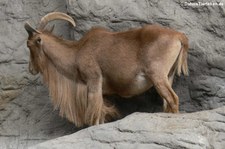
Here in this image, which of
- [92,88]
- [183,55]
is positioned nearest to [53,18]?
Answer: [92,88]

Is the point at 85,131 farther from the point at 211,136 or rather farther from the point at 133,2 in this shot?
the point at 133,2


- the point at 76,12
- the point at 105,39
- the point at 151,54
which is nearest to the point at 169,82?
the point at 151,54

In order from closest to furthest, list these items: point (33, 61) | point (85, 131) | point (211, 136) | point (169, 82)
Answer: point (211, 136)
point (85, 131)
point (169, 82)
point (33, 61)

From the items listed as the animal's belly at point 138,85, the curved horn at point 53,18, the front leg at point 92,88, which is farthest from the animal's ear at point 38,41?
the animal's belly at point 138,85

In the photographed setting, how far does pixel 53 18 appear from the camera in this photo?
23.1ft

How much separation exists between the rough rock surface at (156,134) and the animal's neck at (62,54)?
1.06 meters

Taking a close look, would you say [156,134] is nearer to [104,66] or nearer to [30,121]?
[104,66]

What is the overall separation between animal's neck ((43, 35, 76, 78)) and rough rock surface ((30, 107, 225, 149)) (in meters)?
1.06

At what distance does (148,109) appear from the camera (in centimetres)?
716

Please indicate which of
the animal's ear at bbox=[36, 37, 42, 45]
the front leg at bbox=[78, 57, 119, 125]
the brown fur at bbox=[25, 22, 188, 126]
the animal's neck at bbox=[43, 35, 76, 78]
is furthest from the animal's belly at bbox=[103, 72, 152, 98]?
the animal's ear at bbox=[36, 37, 42, 45]

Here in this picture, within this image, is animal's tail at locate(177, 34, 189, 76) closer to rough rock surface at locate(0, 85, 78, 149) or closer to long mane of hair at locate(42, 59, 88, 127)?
long mane of hair at locate(42, 59, 88, 127)

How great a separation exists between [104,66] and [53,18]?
82cm

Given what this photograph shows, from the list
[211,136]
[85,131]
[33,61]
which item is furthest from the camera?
[33,61]

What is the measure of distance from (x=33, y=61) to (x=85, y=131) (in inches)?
53.4
